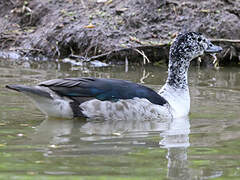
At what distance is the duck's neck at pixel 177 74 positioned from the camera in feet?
29.4

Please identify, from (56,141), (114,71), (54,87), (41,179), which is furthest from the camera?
(114,71)

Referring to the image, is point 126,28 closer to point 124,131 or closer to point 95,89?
point 95,89

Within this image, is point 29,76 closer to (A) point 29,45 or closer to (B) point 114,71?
(B) point 114,71

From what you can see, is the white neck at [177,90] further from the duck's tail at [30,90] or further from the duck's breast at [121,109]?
the duck's tail at [30,90]

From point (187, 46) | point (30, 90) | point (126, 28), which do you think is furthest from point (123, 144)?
point (126, 28)

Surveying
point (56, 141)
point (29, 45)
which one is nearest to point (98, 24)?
point (29, 45)

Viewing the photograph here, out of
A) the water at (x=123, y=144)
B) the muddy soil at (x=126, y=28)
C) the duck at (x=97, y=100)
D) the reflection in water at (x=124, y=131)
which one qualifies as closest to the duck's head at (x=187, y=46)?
Answer: the water at (x=123, y=144)

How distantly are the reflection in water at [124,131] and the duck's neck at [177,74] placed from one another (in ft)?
2.47

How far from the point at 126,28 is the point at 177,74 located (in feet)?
19.0

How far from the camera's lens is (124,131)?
732cm

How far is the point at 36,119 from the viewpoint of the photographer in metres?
8.16

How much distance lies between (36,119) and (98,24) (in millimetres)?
7093

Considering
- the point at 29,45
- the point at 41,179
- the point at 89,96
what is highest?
the point at 29,45

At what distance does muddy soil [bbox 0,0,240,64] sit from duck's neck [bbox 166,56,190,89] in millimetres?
4645
